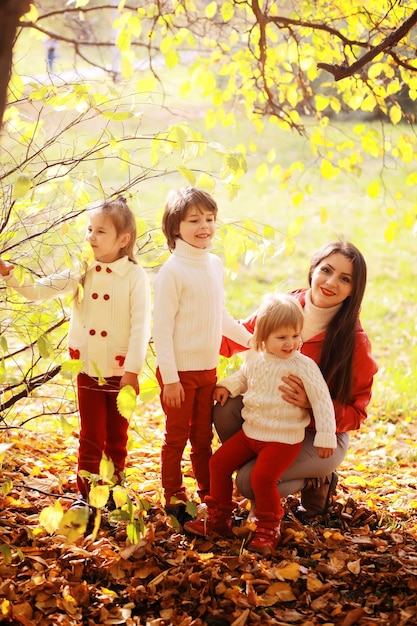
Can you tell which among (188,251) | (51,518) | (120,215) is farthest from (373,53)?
(51,518)

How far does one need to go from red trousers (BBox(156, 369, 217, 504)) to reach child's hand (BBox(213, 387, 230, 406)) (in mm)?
18

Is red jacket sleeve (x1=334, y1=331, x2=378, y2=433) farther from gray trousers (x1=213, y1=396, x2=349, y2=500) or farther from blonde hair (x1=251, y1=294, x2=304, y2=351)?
blonde hair (x1=251, y1=294, x2=304, y2=351)

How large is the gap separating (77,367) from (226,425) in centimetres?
87

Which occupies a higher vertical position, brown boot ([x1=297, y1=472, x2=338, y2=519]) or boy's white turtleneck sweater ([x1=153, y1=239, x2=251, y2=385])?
boy's white turtleneck sweater ([x1=153, y1=239, x2=251, y2=385])

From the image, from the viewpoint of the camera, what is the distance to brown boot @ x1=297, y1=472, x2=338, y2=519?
306 cm

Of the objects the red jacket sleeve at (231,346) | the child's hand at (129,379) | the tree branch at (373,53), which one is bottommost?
the child's hand at (129,379)

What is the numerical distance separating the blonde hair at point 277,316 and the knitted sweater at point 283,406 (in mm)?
120

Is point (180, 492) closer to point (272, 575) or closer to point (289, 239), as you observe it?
point (272, 575)

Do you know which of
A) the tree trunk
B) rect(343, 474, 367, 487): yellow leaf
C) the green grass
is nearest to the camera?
the tree trunk

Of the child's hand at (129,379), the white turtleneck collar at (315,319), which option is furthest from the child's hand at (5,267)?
the white turtleneck collar at (315,319)

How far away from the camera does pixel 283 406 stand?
278 cm

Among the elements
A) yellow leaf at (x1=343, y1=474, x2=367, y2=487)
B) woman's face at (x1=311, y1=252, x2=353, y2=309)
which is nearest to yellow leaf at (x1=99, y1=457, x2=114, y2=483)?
woman's face at (x1=311, y1=252, x2=353, y2=309)

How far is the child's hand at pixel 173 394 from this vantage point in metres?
2.77

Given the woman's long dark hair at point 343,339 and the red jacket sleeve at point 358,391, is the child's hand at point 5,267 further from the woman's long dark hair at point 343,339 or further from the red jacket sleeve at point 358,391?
the red jacket sleeve at point 358,391
